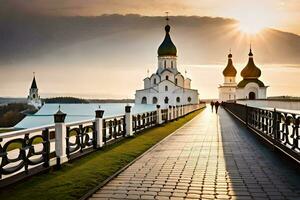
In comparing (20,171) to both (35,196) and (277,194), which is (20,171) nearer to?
(35,196)

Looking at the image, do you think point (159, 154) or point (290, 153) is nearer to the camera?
point (290, 153)

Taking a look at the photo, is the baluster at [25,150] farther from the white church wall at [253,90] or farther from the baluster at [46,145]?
the white church wall at [253,90]

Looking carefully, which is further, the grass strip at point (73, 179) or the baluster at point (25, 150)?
the baluster at point (25, 150)

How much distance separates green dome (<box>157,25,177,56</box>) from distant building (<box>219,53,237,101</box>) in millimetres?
20661

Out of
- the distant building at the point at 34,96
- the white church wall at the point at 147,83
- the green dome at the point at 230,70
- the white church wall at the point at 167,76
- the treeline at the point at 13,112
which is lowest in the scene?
the treeline at the point at 13,112

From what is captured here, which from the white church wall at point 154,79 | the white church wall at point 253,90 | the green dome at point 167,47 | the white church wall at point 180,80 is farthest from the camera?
the white church wall at point 180,80

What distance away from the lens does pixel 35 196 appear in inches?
302

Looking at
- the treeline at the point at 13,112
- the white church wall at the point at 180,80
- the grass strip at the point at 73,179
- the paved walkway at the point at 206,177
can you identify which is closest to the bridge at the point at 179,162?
the paved walkway at the point at 206,177

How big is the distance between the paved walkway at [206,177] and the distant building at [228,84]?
10601 cm

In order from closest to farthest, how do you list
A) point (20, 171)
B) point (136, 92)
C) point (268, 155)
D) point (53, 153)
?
1. point (20, 171)
2. point (53, 153)
3. point (268, 155)
4. point (136, 92)

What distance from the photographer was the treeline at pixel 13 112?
107 metres

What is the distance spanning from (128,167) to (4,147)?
360 cm

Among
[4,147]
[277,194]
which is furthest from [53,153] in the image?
[277,194]

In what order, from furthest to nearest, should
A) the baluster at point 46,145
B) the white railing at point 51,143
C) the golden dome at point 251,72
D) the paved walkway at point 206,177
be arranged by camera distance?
the golden dome at point 251,72, the baluster at point 46,145, the white railing at point 51,143, the paved walkway at point 206,177
